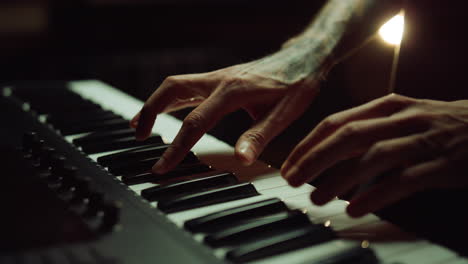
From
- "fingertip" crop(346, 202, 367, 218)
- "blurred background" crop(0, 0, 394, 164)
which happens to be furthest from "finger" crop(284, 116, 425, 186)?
"blurred background" crop(0, 0, 394, 164)

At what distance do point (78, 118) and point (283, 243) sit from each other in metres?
1.02

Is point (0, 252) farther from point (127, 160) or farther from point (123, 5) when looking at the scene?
point (123, 5)

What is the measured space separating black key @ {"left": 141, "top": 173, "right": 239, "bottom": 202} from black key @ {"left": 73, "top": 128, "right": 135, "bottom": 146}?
16.6 inches

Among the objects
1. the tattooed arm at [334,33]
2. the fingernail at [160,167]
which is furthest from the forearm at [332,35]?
the fingernail at [160,167]

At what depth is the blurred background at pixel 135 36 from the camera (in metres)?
3.74

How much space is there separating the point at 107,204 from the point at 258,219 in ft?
0.88

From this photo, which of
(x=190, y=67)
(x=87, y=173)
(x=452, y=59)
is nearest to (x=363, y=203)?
(x=87, y=173)

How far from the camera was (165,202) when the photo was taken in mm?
971

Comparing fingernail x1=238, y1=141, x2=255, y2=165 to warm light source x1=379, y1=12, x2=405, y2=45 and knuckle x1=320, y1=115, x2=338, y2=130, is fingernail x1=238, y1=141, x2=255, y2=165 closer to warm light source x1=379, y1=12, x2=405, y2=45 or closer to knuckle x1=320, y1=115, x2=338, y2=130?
knuckle x1=320, y1=115, x2=338, y2=130

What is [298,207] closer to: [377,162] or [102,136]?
[377,162]

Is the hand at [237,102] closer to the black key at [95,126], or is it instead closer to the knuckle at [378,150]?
the black key at [95,126]

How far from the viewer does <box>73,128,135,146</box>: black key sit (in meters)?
1.39

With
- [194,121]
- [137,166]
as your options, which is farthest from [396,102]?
[137,166]

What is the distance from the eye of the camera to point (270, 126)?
4.09 feet
